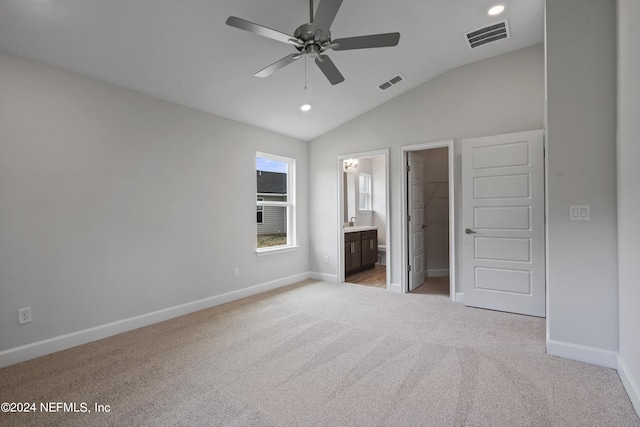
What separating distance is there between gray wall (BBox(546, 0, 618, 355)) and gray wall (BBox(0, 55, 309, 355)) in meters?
3.57

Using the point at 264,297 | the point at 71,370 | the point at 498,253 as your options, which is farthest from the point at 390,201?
the point at 71,370

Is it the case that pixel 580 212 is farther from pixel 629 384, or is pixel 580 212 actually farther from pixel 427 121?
pixel 427 121

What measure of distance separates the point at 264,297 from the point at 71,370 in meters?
2.27

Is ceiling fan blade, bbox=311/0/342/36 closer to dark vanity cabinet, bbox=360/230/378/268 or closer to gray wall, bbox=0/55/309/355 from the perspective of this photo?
gray wall, bbox=0/55/309/355

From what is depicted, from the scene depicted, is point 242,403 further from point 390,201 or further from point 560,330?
point 390,201

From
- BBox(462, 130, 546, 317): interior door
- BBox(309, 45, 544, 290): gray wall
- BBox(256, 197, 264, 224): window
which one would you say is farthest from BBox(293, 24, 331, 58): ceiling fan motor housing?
BBox(256, 197, 264, 224): window

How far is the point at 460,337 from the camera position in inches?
117

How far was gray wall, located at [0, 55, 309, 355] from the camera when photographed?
258 cm

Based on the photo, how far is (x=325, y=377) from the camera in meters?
2.25

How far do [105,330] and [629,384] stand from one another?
4.18 m

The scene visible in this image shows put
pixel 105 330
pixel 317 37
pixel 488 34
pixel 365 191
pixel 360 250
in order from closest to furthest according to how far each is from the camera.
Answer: pixel 317 37 → pixel 105 330 → pixel 488 34 → pixel 360 250 → pixel 365 191

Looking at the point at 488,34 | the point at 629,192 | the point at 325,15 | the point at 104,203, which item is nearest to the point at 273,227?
the point at 104,203

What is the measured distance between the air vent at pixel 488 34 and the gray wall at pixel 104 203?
3.05 metres

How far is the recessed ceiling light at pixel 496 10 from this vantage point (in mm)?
2943
